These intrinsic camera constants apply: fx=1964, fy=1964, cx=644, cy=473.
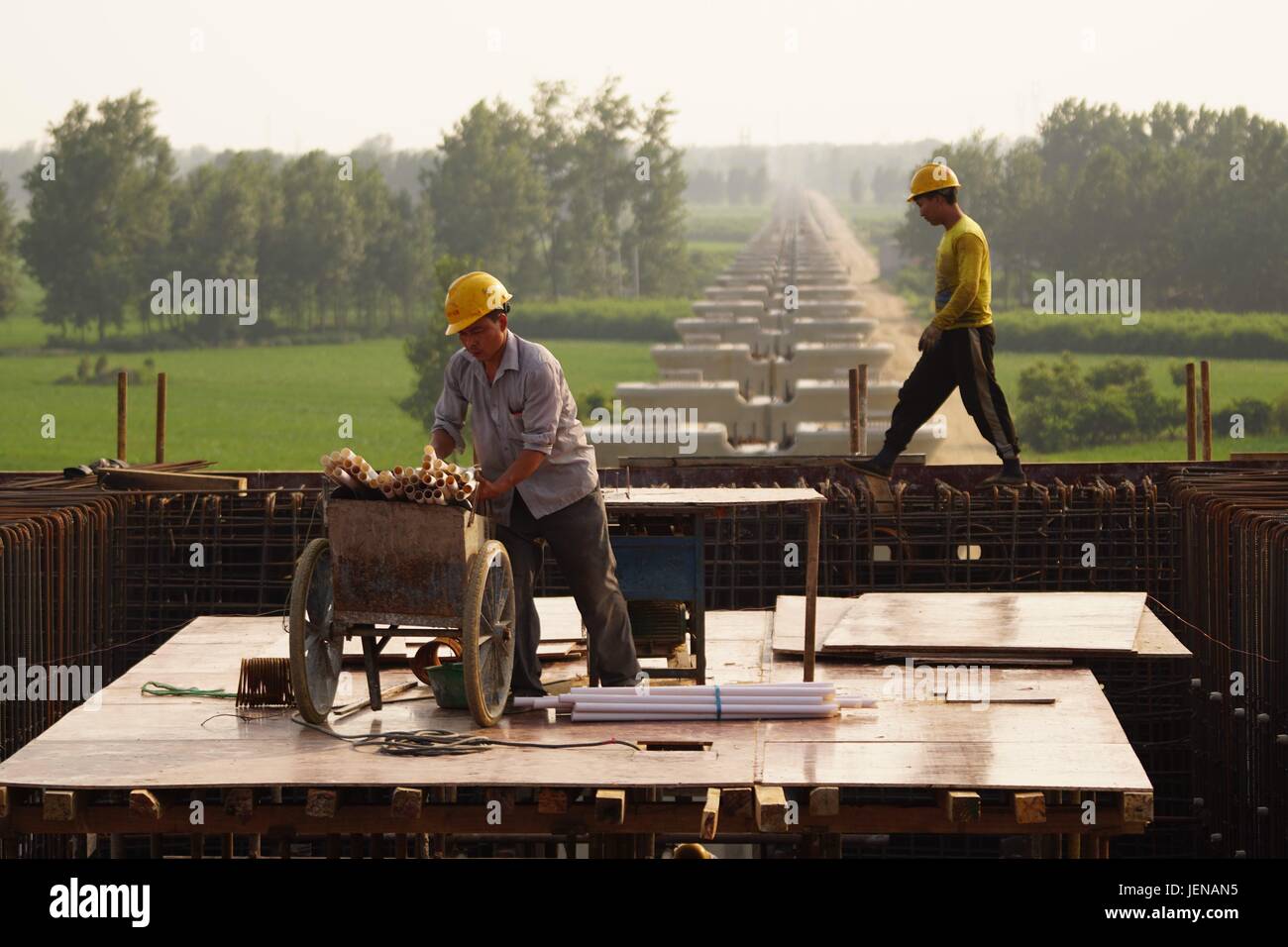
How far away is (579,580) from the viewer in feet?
33.7

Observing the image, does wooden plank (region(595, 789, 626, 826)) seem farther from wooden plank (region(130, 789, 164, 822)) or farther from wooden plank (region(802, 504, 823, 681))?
wooden plank (region(802, 504, 823, 681))

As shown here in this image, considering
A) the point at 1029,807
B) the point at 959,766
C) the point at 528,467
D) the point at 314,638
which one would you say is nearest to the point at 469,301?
the point at 528,467

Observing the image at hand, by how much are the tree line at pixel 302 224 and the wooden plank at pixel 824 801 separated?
258 feet

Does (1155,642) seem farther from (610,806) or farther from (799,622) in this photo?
(610,806)

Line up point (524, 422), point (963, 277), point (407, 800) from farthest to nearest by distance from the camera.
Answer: point (963, 277) → point (524, 422) → point (407, 800)

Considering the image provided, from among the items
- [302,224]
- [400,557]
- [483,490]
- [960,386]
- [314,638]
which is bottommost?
[314,638]

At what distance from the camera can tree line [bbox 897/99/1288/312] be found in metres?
99.3

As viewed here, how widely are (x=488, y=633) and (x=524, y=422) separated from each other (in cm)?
108

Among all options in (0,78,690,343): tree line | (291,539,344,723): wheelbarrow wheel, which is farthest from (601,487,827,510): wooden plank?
(0,78,690,343): tree line

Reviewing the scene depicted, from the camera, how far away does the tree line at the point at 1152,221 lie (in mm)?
99312

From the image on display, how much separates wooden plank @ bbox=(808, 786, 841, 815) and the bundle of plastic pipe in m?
1.37

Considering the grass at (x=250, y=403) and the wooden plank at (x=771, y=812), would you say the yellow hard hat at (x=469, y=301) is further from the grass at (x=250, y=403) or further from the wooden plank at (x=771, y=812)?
the grass at (x=250, y=403)

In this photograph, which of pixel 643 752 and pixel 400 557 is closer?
pixel 643 752
